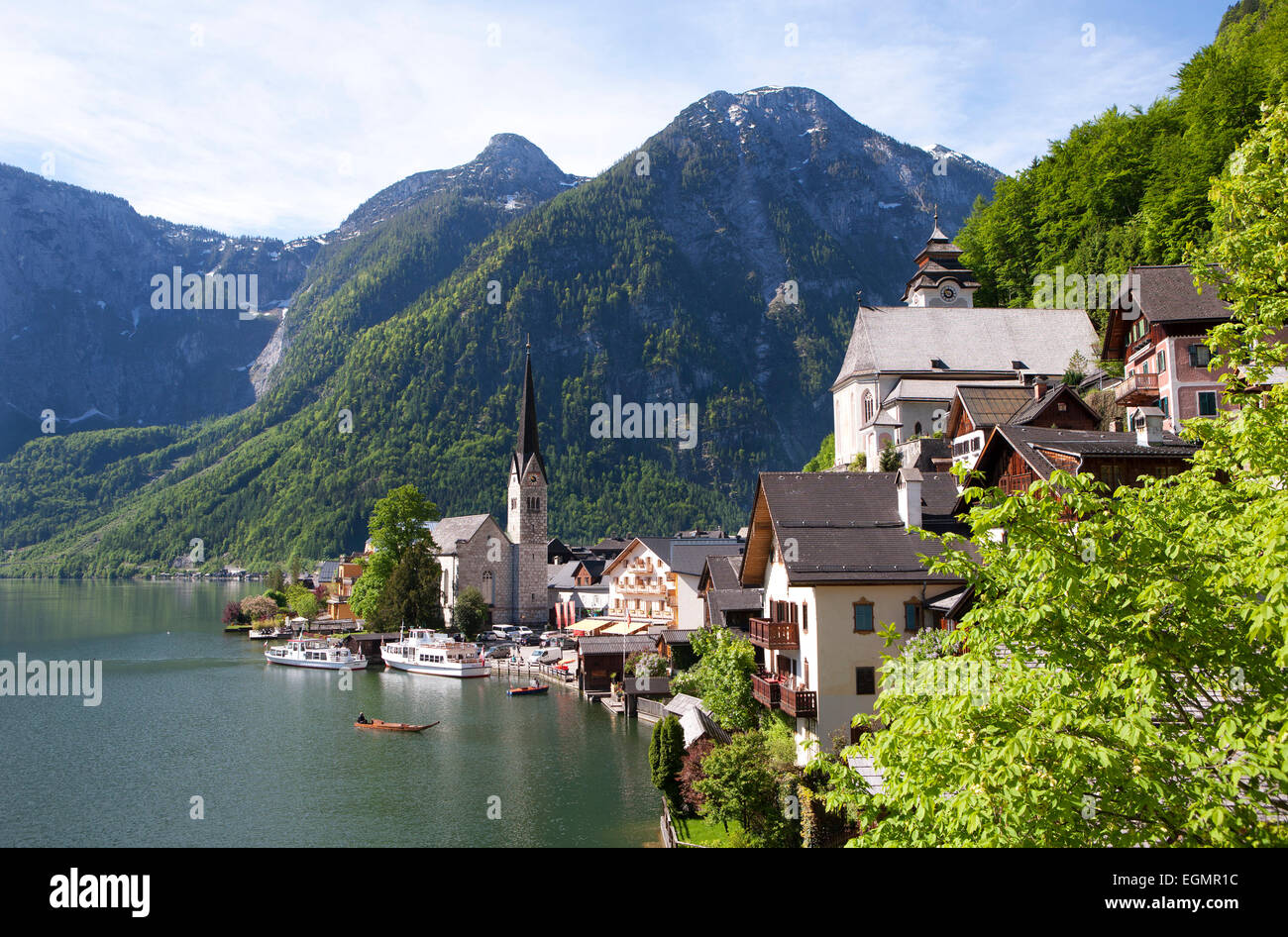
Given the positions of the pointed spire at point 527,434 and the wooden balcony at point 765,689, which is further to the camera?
the pointed spire at point 527,434

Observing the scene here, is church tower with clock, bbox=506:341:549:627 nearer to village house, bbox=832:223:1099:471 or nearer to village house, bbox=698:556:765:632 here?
village house, bbox=832:223:1099:471

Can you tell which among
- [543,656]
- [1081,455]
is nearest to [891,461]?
[1081,455]

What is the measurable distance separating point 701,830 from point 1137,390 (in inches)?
1059

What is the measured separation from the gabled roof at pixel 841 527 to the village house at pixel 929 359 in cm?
2916

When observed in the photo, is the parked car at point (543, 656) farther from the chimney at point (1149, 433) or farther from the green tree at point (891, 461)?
the chimney at point (1149, 433)

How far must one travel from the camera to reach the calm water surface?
34781 mm

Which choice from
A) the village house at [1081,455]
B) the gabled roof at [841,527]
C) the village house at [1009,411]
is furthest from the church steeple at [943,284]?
the village house at [1081,455]

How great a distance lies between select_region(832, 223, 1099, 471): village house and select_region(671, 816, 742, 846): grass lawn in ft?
118

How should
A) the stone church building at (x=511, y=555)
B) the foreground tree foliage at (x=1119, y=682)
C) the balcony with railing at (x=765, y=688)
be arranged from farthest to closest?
1. the stone church building at (x=511, y=555)
2. the balcony with railing at (x=765, y=688)
3. the foreground tree foliage at (x=1119, y=682)

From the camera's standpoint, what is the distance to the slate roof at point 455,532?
358 feet

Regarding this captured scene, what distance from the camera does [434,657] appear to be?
80.8 metres

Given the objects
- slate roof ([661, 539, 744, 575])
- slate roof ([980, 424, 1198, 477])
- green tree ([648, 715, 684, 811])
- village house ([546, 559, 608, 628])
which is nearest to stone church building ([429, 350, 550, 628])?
village house ([546, 559, 608, 628])
